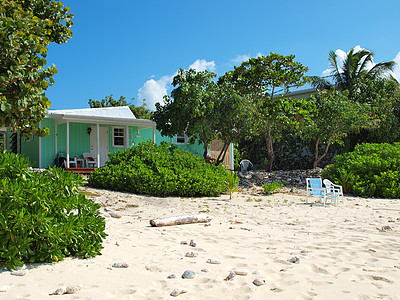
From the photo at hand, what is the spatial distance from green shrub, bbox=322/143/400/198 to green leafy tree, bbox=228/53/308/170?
274 centimetres

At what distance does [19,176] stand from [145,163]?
23.6 feet

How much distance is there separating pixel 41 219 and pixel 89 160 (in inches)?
552

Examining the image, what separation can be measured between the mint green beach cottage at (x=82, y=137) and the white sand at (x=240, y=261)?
962 centimetres

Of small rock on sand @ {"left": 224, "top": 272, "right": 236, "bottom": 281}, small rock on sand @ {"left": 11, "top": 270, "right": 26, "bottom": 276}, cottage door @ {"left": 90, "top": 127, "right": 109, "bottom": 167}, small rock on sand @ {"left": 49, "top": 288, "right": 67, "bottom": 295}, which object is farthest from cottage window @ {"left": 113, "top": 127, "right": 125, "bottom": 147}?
small rock on sand @ {"left": 49, "top": 288, "right": 67, "bottom": 295}

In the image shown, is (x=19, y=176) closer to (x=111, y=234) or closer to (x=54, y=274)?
(x=54, y=274)

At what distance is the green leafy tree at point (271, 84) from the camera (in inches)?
576

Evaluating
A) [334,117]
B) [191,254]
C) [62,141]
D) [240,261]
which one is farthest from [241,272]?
[62,141]

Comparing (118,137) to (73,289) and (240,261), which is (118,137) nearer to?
(240,261)

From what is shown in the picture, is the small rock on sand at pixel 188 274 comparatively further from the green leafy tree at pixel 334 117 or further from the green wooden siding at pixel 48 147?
the green wooden siding at pixel 48 147

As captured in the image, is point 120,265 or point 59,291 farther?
point 120,265

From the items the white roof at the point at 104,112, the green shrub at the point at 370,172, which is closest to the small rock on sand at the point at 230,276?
the green shrub at the point at 370,172

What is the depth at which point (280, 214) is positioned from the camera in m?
8.20

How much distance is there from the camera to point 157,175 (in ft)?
34.1

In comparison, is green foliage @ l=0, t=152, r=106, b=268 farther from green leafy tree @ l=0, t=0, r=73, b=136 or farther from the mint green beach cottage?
the mint green beach cottage
